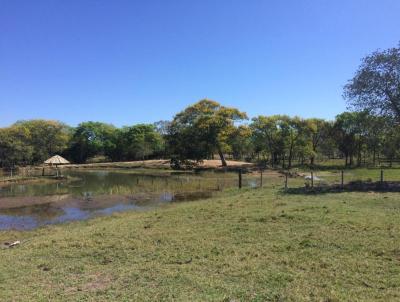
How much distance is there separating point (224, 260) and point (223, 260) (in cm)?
3

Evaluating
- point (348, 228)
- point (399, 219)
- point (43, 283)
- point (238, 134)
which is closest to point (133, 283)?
point (43, 283)

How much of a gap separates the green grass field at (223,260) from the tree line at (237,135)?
17.9 m

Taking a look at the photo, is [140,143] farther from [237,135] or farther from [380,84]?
[380,84]

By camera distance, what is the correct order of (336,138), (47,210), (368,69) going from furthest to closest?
(336,138) < (368,69) < (47,210)

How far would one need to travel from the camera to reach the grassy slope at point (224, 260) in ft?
24.1

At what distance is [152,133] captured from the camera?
3775 inches

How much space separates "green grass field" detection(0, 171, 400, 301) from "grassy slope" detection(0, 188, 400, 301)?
0.08 ft

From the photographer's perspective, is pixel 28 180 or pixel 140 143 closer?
pixel 28 180

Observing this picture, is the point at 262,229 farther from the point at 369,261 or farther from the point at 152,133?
the point at 152,133

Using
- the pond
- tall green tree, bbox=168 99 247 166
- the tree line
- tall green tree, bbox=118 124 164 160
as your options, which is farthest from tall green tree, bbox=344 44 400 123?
tall green tree, bbox=118 124 164 160

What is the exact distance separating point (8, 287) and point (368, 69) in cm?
3043

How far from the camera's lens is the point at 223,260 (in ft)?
31.0

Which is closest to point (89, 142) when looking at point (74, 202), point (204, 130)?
point (204, 130)

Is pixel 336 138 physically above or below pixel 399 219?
above
